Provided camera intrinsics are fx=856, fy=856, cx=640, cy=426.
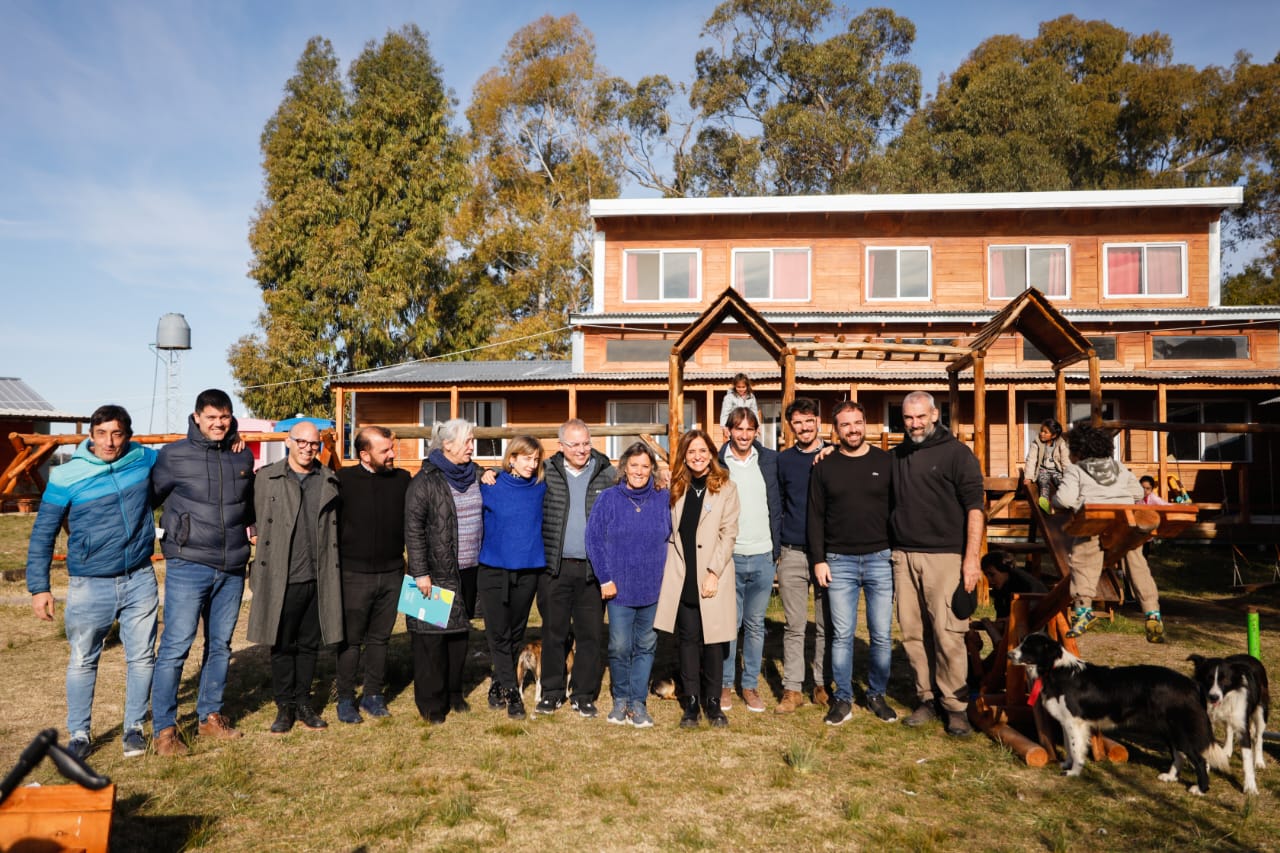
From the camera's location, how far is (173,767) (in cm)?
493

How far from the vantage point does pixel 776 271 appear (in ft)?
67.8

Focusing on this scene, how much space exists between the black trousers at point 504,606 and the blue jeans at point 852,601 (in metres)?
2.07

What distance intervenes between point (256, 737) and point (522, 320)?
1094 inches

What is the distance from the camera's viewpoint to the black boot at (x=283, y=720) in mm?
5617

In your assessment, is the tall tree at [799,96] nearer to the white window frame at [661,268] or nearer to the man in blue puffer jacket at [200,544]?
the white window frame at [661,268]

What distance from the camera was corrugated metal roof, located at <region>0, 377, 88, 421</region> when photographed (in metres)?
27.5

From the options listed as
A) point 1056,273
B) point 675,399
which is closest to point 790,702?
point 675,399

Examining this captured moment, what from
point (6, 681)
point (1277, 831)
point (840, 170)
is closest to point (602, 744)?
point (1277, 831)

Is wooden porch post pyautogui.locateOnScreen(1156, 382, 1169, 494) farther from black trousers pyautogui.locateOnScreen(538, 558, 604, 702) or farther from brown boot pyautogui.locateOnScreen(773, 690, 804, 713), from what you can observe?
black trousers pyautogui.locateOnScreen(538, 558, 604, 702)

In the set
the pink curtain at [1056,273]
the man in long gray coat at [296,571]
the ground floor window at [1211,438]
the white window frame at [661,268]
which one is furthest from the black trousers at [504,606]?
the ground floor window at [1211,438]

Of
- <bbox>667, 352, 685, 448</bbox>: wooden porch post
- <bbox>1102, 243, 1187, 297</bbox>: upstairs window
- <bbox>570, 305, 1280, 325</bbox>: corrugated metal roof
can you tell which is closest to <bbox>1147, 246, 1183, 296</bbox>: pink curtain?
<bbox>1102, 243, 1187, 297</bbox>: upstairs window

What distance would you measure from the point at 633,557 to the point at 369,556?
179 centimetres

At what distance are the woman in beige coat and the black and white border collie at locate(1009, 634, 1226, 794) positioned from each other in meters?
1.82

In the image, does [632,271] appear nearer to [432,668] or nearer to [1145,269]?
[1145,269]
